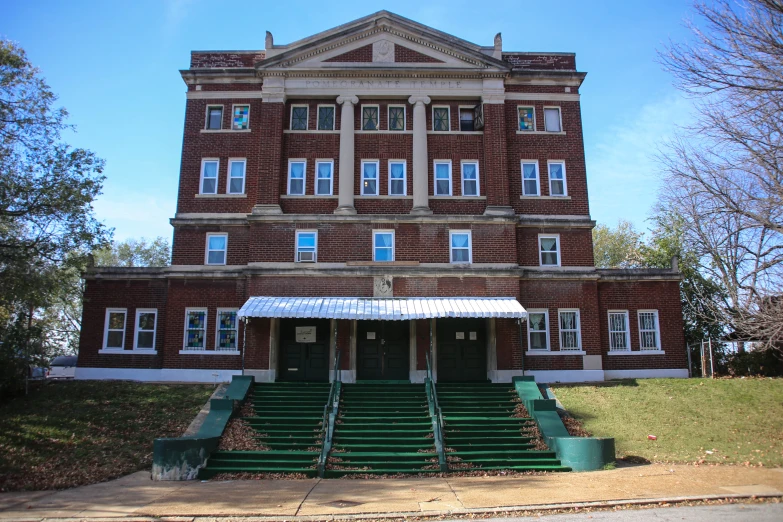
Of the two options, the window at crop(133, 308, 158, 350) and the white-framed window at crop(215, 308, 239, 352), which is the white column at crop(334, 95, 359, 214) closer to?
the white-framed window at crop(215, 308, 239, 352)

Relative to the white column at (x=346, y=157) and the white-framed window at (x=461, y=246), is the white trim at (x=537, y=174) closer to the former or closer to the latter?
the white-framed window at (x=461, y=246)

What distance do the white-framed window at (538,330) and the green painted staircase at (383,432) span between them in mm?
5238

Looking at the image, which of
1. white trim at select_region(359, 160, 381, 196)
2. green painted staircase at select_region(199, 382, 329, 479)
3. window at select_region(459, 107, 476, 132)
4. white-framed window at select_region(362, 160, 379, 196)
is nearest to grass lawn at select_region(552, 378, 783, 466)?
green painted staircase at select_region(199, 382, 329, 479)

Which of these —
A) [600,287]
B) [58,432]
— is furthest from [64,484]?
[600,287]

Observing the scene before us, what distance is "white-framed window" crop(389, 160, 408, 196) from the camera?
952 inches

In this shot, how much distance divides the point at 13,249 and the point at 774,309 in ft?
77.0

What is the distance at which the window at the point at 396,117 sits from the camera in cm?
2495

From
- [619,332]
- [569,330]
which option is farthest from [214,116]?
[619,332]

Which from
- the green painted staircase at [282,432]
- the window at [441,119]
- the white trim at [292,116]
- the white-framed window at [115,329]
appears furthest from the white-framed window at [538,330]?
the white-framed window at [115,329]

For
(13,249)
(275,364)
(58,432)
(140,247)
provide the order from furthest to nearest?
(140,247)
(275,364)
(13,249)
(58,432)

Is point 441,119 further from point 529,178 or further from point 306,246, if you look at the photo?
point 306,246

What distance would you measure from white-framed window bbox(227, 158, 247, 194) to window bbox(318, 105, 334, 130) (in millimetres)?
3632

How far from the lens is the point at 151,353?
23.6 m

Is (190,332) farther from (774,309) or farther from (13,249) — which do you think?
(774,309)
